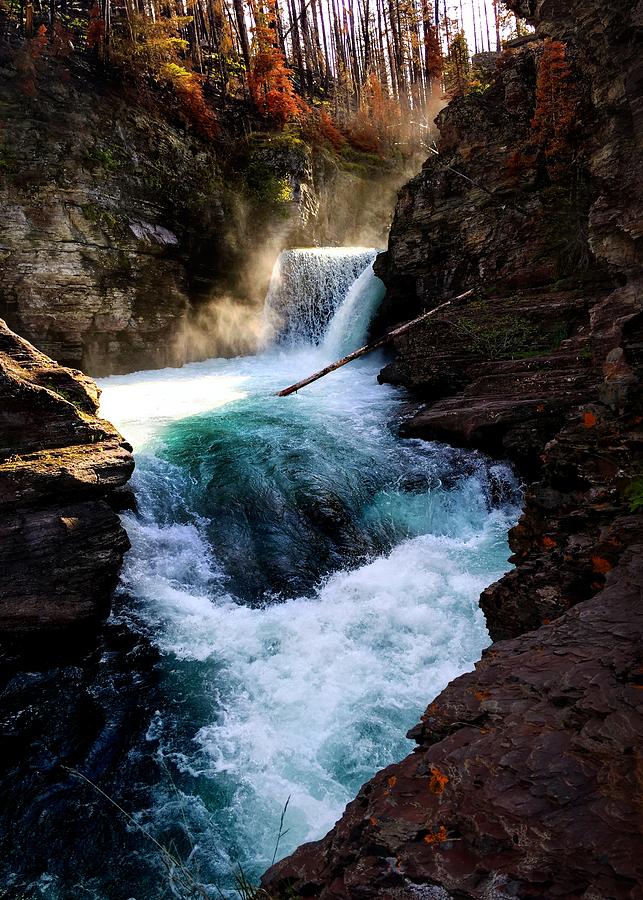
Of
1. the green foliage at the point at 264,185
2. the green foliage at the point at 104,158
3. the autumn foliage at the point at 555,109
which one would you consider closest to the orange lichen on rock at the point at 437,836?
the autumn foliage at the point at 555,109

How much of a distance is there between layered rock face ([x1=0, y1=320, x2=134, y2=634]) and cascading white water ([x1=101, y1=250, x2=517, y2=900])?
780mm

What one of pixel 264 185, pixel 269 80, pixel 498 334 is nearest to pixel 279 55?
pixel 269 80

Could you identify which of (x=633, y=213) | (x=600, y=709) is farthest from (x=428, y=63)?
(x=600, y=709)

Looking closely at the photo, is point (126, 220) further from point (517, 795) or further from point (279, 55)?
point (517, 795)

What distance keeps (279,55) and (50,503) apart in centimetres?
2364

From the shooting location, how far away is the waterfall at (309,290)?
690 inches

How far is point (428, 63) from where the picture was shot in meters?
29.4

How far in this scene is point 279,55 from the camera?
2155 centimetres

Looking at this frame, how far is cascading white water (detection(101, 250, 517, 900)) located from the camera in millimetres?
4359

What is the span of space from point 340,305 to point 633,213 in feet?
41.4

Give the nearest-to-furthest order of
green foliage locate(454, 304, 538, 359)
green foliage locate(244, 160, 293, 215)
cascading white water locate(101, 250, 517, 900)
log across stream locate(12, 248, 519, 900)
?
log across stream locate(12, 248, 519, 900)
cascading white water locate(101, 250, 517, 900)
green foliage locate(454, 304, 538, 359)
green foliage locate(244, 160, 293, 215)

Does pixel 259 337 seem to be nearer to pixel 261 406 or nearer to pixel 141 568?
pixel 261 406

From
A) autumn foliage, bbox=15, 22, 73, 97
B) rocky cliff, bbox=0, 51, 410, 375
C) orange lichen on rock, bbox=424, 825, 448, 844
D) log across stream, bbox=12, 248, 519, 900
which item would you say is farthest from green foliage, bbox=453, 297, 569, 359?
autumn foliage, bbox=15, 22, 73, 97

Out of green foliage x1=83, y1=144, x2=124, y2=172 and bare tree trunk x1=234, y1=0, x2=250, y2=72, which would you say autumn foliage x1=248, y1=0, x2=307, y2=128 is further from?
green foliage x1=83, y1=144, x2=124, y2=172
